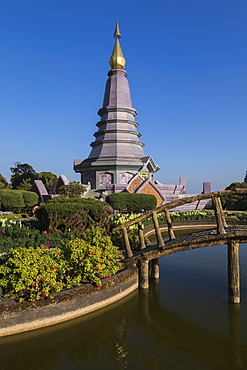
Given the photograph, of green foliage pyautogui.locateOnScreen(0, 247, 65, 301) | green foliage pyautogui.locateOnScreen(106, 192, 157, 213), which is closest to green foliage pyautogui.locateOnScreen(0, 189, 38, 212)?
green foliage pyautogui.locateOnScreen(106, 192, 157, 213)

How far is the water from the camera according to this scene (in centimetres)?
588

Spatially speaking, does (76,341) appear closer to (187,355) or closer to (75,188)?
(187,355)

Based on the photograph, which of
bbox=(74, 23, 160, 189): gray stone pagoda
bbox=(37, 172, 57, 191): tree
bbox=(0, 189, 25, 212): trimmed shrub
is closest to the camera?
bbox=(0, 189, 25, 212): trimmed shrub

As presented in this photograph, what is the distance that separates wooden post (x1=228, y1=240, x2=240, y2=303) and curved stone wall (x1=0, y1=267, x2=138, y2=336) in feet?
11.3

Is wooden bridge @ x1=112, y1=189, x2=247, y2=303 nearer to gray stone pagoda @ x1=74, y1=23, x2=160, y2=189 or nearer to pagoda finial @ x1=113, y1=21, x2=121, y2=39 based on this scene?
gray stone pagoda @ x1=74, y1=23, x2=160, y2=189

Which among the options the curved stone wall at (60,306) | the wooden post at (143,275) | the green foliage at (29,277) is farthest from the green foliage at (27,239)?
the wooden post at (143,275)

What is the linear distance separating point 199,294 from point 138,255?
2.46m

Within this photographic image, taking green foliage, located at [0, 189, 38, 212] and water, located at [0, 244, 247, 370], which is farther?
green foliage, located at [0, 189, 38, 212]

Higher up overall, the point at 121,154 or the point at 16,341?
the point at 121,154

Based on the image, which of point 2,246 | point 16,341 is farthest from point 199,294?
point 2,246

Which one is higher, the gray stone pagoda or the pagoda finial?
the pagoda finial

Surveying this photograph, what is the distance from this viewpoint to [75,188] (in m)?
31.9

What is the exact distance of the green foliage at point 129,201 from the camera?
27663mm

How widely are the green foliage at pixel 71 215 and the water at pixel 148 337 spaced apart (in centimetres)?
640
